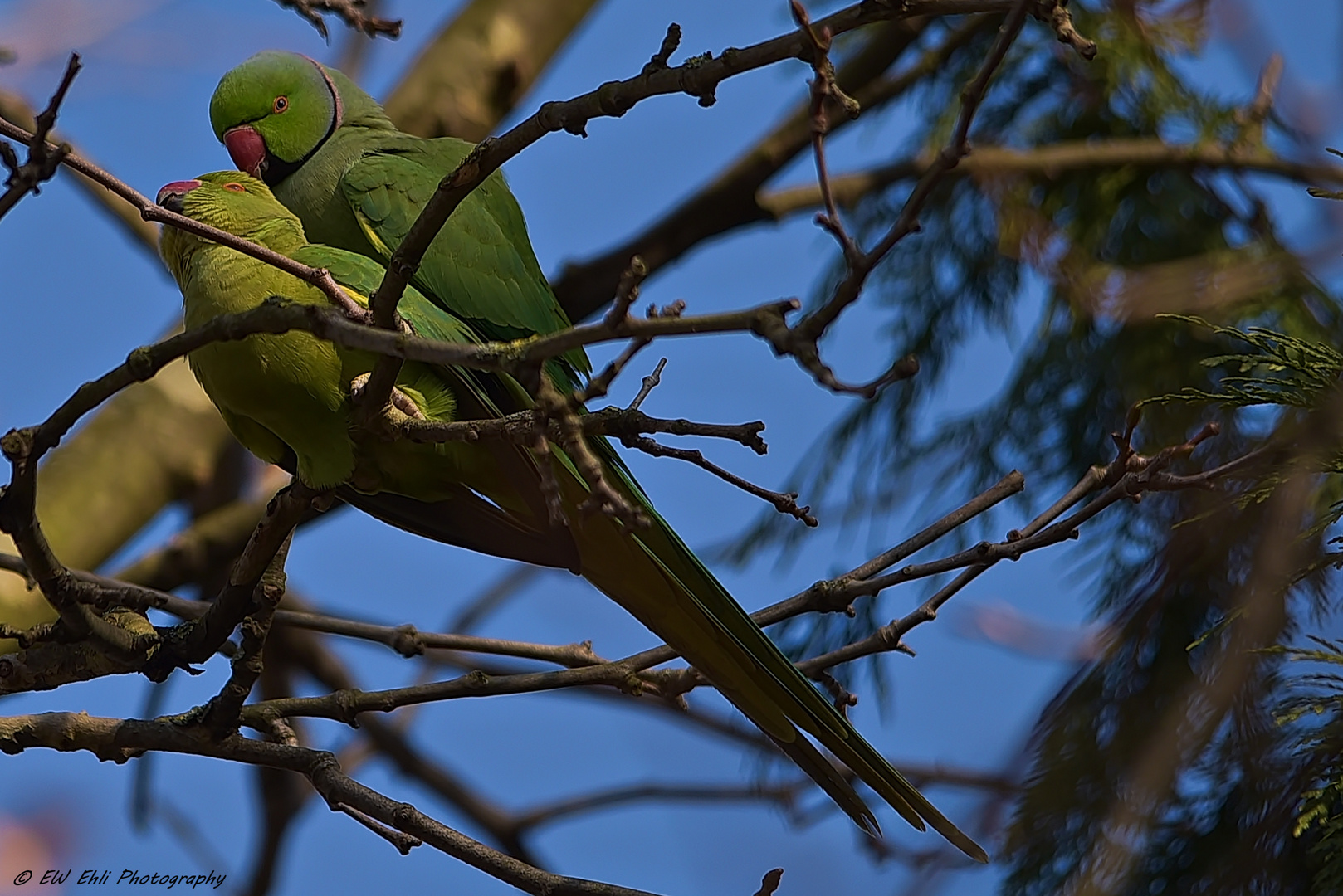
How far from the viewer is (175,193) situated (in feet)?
7.59

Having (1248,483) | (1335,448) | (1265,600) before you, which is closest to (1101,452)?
(1248,483)

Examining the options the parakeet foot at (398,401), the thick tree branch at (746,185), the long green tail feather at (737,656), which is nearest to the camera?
the parakeet foot at (398,401)

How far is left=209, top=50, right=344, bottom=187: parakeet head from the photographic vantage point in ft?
9.75

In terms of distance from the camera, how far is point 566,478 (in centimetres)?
228

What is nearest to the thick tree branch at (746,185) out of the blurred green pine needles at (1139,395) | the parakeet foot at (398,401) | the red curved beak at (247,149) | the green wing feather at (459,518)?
the blurred green pine needles at (1139,395)

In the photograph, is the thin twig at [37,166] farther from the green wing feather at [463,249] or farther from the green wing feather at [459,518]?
the green wing feather at [463,249]

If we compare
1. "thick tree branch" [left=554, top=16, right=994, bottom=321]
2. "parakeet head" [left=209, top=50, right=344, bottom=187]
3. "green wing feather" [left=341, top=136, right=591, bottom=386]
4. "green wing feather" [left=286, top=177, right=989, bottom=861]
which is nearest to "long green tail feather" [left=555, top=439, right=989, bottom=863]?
"green wing feather" [left=286, top=177, right=989, bottom=861]

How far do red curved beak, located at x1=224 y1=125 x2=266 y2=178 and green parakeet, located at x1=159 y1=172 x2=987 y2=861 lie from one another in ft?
1.92

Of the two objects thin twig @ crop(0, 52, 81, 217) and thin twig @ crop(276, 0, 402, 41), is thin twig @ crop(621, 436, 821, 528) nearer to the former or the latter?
thin twig @ crop(0, 52, 81, 217)

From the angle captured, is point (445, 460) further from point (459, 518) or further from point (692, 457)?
point (692, 457)

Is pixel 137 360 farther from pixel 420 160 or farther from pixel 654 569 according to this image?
pixel 420 160

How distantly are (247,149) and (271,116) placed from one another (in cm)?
9

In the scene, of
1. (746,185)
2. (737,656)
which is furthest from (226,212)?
(746,185)

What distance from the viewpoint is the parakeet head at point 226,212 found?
2.27m
